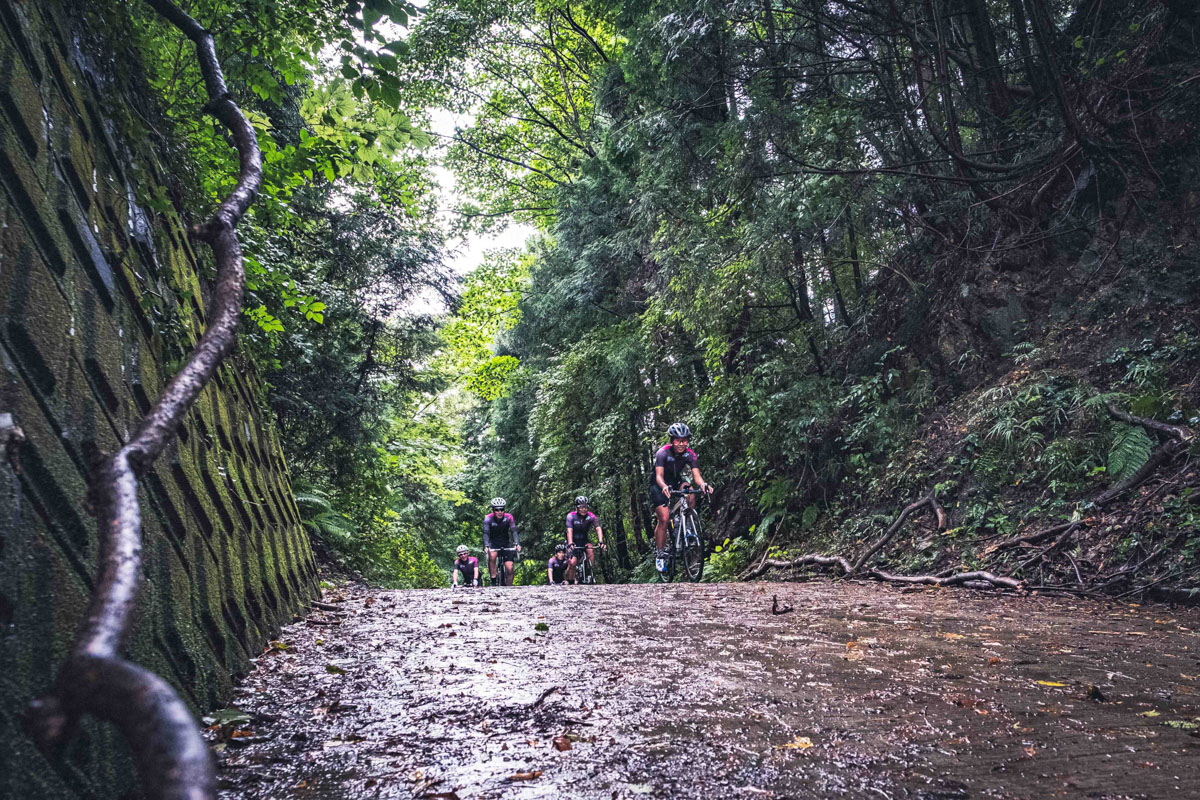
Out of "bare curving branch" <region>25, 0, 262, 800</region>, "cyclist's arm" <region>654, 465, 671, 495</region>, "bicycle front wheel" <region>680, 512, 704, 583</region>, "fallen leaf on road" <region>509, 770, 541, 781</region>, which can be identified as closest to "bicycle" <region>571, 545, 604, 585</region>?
"bicycle front wheel" <region>680, 512, 704, 583</region>

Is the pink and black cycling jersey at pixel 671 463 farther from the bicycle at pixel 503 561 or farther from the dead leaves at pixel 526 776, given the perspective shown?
the dead leaves at pixel 526 776

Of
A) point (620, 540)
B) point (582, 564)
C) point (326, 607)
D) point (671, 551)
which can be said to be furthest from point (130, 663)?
point (620, 540)

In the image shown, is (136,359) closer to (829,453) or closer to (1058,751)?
(1058,751)

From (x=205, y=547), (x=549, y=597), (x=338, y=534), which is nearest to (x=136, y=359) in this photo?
(x=205, y=547)

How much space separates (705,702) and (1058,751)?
126 cm

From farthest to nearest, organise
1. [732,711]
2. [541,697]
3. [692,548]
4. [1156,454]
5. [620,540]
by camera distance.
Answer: [620,540] → [692,548] → [1156,454] → [541,697] → [732,711]

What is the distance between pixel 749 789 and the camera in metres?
2.01

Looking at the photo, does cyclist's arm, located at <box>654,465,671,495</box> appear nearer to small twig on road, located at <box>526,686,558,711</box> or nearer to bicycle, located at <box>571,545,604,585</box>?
bicycle, located at <box>571,545,604,585</box>

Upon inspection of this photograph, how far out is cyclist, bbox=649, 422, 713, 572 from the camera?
10805 mm

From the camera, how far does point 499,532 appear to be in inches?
557

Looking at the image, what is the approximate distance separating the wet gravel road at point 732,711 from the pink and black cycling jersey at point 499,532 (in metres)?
8.73

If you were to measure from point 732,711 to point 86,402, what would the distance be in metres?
2.62

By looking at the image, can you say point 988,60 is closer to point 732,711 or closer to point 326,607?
point 732,711

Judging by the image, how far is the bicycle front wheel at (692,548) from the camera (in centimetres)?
1106
